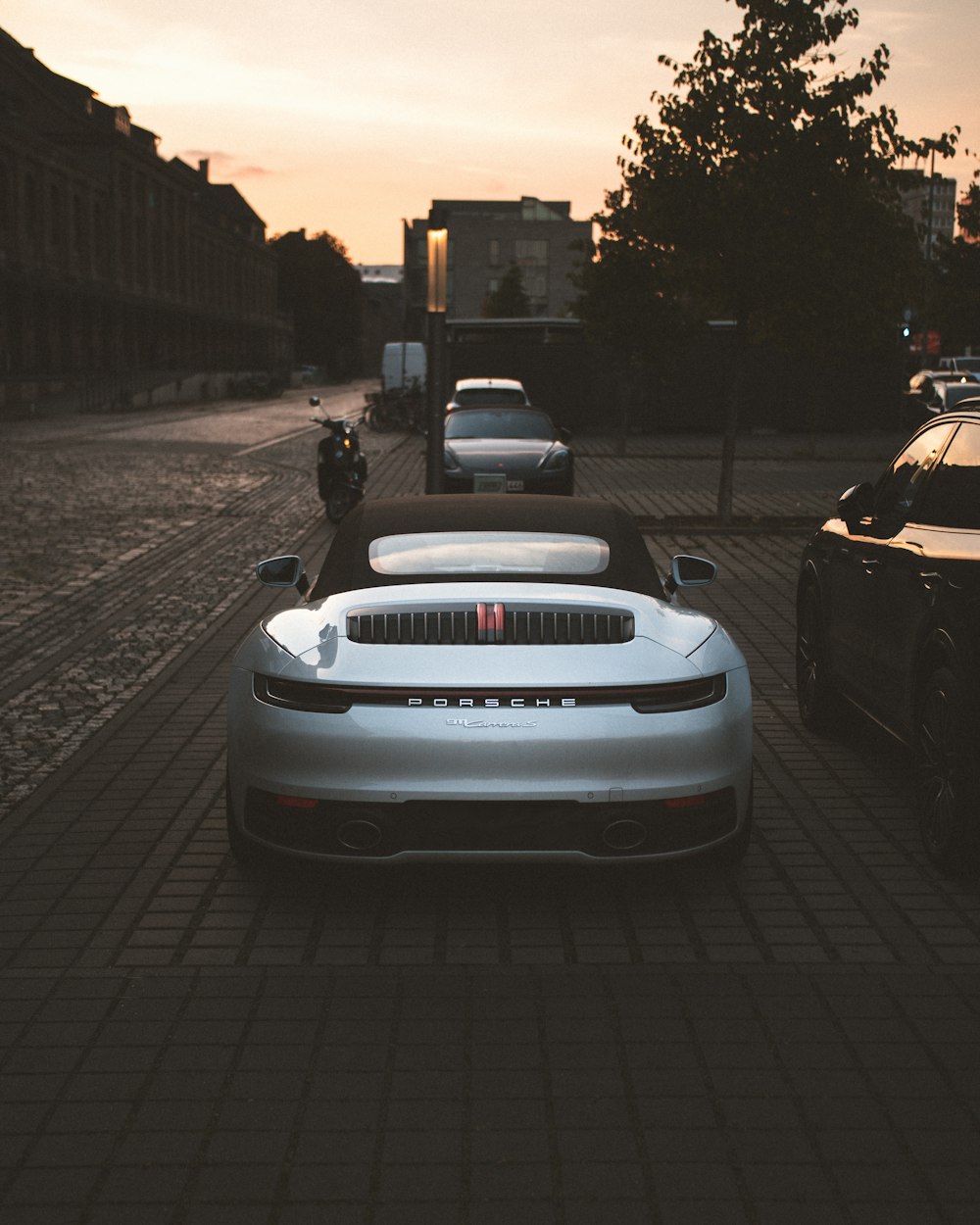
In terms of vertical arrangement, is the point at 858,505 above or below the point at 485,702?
above

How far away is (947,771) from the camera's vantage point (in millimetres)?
5430

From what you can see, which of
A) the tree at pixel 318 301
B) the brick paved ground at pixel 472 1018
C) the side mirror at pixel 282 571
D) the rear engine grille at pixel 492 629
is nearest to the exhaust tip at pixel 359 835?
the brick paved ground at pixel 472 1018

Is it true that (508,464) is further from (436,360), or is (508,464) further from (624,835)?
(624,835)

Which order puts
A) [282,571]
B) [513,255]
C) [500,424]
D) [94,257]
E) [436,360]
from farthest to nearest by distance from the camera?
[513,255] < [94,257] < [500,424] < [436,360] < [282,571]

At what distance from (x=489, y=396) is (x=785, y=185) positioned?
→ 8926 millimetres

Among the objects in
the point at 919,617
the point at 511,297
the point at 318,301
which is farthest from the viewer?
the point at 318,301

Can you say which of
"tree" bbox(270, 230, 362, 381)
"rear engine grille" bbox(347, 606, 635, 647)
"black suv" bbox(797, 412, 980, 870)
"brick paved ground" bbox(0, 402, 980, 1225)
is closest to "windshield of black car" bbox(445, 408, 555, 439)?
"black suv" bbox(797, 412, 980, 870)

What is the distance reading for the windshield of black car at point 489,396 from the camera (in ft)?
78.0

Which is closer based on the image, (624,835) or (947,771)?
(624,835)

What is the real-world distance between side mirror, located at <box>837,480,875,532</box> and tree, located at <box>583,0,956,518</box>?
10116 millimetres

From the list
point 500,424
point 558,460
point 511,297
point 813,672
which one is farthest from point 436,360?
point 511,297

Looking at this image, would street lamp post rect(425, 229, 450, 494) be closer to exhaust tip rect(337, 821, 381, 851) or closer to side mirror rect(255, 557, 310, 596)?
side mirror rect(255, 557, 310, 596)

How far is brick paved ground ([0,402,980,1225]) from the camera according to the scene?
3305 mm

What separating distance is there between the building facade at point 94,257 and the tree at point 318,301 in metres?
32.2
